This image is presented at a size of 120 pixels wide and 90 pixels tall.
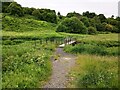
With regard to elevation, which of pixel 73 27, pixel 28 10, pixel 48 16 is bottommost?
pixel 73 27

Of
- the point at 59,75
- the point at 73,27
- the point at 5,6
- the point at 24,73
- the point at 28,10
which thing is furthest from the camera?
the point at 28,10

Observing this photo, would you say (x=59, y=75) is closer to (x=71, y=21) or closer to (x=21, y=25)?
(x=71, y=21)

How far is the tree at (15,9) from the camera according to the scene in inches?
2620

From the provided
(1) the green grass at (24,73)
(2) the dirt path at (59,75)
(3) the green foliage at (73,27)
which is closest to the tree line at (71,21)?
(3) the green foliage at (73,27)

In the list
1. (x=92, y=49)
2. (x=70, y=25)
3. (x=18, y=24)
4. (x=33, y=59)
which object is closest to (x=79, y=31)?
(x=70, y=25)

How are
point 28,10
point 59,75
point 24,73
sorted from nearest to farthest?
1. point 24,73
2. point 59,75
3. point 28,10

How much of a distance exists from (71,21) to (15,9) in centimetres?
1393

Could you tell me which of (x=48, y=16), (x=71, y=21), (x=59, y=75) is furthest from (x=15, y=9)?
(x=59, y=75)

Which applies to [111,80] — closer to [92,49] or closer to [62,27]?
[92,49]

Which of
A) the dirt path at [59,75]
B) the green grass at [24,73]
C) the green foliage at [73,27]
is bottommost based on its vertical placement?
the dirt path at [59,75]

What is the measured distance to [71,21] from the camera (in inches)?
2346

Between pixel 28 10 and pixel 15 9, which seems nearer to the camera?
pixel 15 9

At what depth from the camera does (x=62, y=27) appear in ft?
193

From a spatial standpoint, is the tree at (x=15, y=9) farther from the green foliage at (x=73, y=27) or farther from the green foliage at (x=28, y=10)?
the green foliage at (x=73, y=27)
